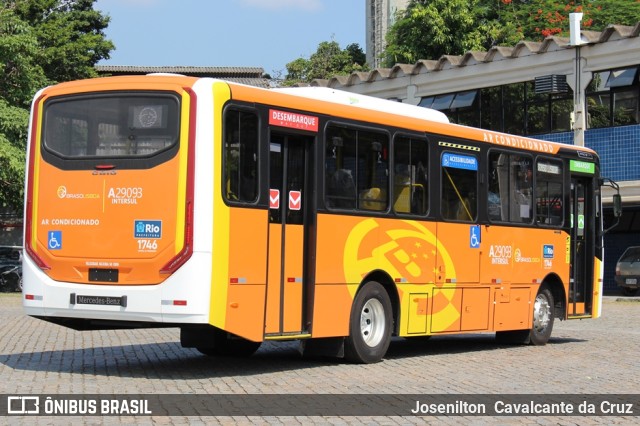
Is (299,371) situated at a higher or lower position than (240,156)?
lower

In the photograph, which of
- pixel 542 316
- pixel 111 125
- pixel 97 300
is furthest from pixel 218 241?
pixel 542 316

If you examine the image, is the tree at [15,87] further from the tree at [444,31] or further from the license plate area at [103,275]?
the license plate area at [103,275]

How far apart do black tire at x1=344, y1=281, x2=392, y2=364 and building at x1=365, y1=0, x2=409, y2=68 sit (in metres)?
72.0

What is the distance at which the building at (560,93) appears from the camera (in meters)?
36.4

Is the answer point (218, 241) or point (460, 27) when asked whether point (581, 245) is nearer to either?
point (218, 241)

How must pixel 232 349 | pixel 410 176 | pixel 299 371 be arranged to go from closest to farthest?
pixel 299 371 < pixel 232 349 < pixel 410 176

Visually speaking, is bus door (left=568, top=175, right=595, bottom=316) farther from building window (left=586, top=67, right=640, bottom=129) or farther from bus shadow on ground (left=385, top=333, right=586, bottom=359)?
building window (left=586, top=67, right=640, bottom=129)

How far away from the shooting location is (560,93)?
38.5 meters

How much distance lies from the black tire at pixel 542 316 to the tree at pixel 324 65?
5127cm

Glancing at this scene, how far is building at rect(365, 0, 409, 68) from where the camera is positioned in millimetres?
87250

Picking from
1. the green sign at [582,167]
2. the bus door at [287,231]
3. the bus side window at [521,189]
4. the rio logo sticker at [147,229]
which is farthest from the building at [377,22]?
the rio logo sticker at [147,229]

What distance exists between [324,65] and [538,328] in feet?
184

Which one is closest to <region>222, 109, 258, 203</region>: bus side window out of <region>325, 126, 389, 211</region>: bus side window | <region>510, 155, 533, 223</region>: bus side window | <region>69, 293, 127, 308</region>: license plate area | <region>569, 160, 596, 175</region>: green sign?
<region>325, 126, 389, 211</region>: bus side window

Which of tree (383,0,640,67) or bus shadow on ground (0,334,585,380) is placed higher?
tree (383,0,640,67)
